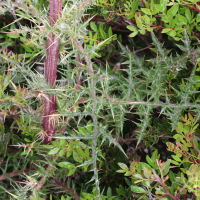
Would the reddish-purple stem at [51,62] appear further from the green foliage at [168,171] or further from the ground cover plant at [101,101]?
the green foliage at [168,171]

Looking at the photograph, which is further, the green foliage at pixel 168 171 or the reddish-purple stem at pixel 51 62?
the reddish-purple stem at pixel 51 62

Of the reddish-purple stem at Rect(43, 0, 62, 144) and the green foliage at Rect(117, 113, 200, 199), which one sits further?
the reddish-purple stem at Rect(43, 0, 62, 144)

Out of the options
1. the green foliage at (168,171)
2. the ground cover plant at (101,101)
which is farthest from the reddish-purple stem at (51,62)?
the green foliage at (168,171)

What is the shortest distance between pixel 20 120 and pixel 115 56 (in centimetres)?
69

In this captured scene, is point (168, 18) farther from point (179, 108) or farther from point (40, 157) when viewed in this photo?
point (40, 157)

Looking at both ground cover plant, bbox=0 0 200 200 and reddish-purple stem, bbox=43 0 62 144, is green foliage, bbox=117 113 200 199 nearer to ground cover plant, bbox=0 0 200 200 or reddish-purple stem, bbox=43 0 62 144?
ground cover plant, bbox=0 0 200 200

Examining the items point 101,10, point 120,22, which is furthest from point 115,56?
point 101,10

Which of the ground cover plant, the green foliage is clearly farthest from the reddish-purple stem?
the green foliage

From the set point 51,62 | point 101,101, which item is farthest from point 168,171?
point 51,62

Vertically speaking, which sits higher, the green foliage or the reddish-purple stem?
the reddish-purple stem

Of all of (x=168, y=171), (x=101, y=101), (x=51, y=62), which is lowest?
(x=168, y=171)

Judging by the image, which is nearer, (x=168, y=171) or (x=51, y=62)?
(x=168, y=171)

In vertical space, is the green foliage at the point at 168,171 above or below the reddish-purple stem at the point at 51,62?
below

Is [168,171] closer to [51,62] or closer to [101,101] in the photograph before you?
[101,101]
